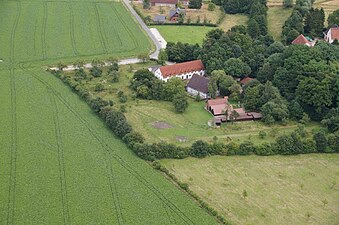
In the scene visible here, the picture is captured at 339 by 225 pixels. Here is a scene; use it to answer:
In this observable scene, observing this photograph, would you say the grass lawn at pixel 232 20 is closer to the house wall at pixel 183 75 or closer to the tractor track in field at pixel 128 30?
the tractor track in field at pixel 128 30

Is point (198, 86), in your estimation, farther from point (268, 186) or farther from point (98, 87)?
point (268, 186)

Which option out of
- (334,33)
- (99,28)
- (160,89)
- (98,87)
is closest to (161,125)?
(160,89)

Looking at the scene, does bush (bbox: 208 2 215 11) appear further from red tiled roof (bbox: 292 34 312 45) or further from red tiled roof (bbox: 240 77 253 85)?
red tiled roof (bbox: 240 77 253 85)

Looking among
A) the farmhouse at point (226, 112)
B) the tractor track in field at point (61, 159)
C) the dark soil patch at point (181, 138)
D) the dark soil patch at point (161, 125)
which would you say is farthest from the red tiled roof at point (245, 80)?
the tractor track in field at point (61, 159)

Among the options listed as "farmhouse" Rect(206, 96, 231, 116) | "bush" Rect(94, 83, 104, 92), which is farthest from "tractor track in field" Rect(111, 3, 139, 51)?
"farmhouse" Rect(206, 96, 231, 116)

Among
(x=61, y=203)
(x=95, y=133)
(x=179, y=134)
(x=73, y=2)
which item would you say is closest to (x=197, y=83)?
(x=179, y=134)
